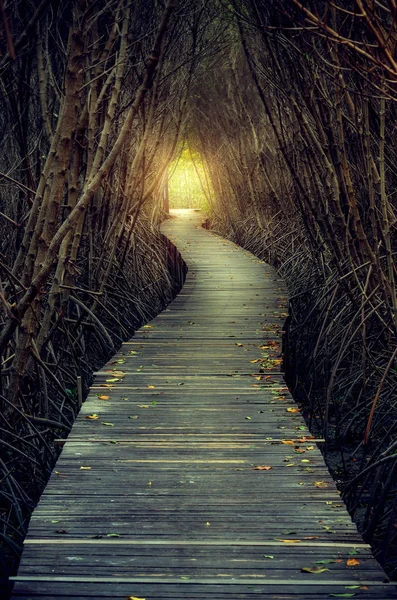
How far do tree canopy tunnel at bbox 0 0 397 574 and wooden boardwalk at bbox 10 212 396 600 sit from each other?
15.5 inches

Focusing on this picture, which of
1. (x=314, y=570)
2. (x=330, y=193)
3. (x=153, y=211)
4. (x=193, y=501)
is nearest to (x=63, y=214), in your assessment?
(x=330, y=193)

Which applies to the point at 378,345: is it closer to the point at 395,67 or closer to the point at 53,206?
the point at 53,206

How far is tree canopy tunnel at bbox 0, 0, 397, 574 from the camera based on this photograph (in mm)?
3580

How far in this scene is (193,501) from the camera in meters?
2.71

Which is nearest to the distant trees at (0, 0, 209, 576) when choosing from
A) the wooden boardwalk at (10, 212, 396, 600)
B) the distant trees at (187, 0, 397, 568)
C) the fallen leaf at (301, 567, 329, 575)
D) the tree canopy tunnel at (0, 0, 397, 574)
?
the tree canopy tunnel at (0, 0, 397, 574)

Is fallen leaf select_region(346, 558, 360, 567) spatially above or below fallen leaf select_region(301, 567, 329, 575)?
below

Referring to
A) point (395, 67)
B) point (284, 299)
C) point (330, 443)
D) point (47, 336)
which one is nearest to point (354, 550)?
point (395, 67)

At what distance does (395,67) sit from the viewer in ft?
6.93

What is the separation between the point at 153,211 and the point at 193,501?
10749mm

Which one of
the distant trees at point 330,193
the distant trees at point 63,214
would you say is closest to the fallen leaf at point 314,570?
the distant trees at point 330,193

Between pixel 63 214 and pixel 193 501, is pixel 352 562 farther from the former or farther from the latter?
pixel 63 214

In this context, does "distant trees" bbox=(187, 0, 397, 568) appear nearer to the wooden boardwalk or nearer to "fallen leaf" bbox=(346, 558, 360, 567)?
the wooden boardwalk

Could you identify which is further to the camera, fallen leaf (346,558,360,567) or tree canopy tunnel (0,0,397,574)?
tree canopy tunnel (0,0,397,574)

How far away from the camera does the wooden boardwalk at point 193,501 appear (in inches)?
83.8
